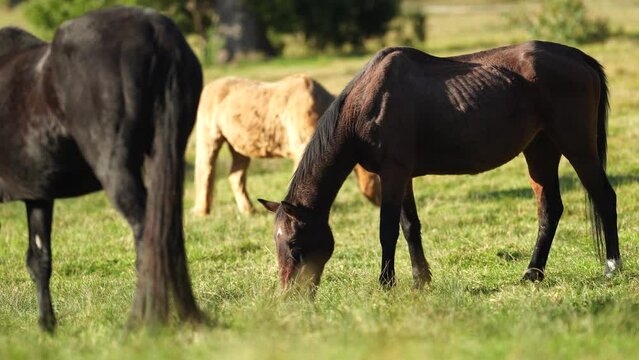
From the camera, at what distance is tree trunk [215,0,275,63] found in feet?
124

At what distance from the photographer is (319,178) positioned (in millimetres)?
7648

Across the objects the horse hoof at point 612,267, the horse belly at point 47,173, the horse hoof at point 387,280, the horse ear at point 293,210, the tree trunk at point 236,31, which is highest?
the horse belly at point 47,173

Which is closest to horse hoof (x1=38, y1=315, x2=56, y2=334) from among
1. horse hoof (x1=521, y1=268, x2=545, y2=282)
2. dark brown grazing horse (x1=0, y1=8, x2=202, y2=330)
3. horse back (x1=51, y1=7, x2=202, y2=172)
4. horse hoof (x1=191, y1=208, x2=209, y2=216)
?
dark brown grazing horse (x1=0, y1=8, x2=202, y2=330)

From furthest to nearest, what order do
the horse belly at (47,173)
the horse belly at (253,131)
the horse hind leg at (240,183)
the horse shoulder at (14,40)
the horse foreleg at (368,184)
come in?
the horse hind leg at (240,183) < the horse belly at (253,131) < the horse foreleg at (368,184) < the horse shoulder at (14,40) < the horse belly at (47,173)

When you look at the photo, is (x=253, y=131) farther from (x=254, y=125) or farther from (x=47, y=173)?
(x=47, y=173)

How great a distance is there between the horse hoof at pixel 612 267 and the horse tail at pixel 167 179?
11.7 feet

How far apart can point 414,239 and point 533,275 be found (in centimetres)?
93

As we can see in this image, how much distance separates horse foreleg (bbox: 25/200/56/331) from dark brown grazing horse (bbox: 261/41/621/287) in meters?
1.76

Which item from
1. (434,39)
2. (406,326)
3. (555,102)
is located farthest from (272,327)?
(434,39)

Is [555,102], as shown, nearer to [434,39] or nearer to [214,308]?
[214,308]

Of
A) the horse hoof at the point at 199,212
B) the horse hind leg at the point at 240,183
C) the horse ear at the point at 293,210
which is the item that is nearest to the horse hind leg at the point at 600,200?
the horse ear at the point at 293,210

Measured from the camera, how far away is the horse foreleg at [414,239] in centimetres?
791

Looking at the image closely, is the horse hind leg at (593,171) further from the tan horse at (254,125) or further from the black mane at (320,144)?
the tan horse at (254,125)

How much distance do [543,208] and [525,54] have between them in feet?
4.17
